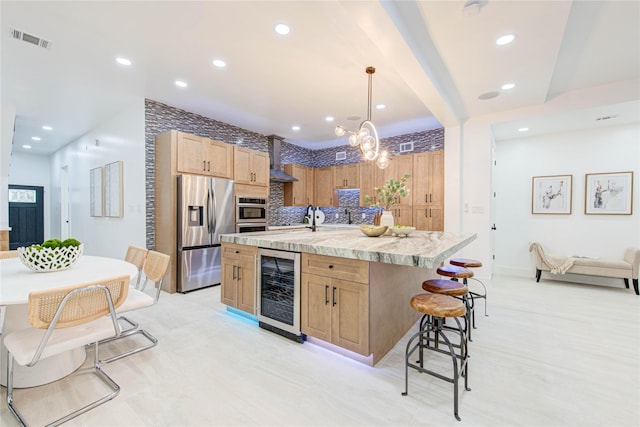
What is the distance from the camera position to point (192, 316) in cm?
301

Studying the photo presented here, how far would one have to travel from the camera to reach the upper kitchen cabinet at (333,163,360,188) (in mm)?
6262

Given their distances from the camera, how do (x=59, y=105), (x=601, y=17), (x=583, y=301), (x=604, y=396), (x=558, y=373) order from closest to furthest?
(x=604, y=396) < (x=558, y=373) < (x=601, y=17) < (x=583, y=301) < (x=59, y=105)

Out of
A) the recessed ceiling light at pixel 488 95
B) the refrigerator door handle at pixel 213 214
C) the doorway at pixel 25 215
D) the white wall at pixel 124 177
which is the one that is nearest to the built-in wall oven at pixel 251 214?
the refrigerator door handle at pixel 213 214

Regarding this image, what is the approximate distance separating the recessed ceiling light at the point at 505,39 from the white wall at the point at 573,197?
3.43 m

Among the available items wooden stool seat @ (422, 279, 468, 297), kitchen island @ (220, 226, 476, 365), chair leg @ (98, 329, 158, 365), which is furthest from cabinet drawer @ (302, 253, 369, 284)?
chair leg @ (98, 329, 158, 365)

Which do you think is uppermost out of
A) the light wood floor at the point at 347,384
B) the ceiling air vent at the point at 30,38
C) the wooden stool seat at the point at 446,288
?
the ceiling air vent at the point at 30,38

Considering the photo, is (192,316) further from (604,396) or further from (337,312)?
(604,396)

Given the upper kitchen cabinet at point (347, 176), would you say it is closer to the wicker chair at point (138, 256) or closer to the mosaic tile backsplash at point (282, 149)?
the mosaic tile backsplash at point (282, 149)

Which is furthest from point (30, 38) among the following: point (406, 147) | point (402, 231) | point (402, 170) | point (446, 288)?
point (406, 147)

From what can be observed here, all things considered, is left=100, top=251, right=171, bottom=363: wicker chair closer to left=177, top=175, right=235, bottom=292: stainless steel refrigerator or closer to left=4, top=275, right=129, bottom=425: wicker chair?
left=4, top=275, right=129, bottom=425: wicker chair

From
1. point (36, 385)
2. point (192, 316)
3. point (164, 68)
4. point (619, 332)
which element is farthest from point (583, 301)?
point (164, 68)

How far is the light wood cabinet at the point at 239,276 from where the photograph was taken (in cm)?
276

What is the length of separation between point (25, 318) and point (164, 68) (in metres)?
2.81

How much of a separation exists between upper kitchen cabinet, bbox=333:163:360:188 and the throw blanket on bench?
3.56 metres
